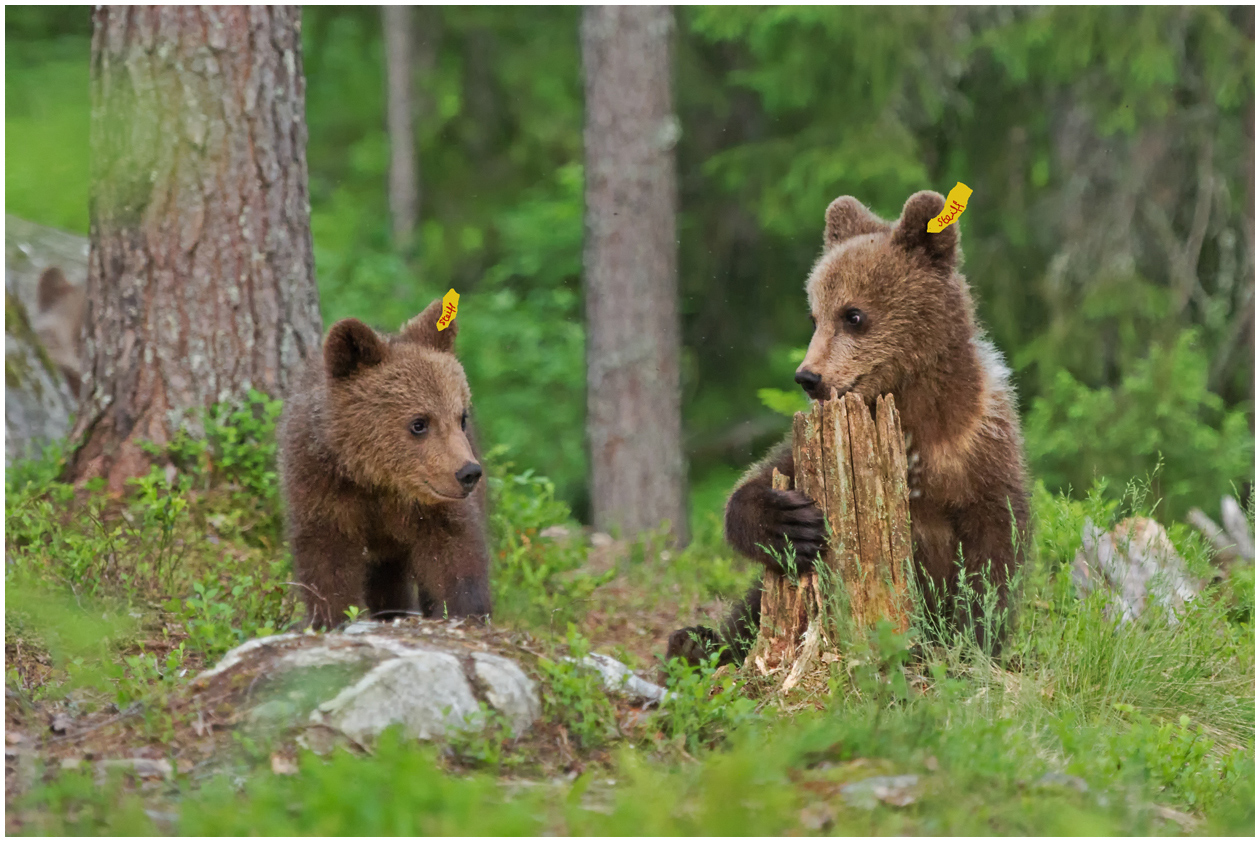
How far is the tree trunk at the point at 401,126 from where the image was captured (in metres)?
19.0

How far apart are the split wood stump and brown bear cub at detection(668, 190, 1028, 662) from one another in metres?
0.11

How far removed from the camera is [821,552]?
529cm

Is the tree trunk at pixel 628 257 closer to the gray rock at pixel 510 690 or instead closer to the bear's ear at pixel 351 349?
the bear's ear at pixel 351 349

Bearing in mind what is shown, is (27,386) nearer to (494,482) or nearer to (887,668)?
(494,482)

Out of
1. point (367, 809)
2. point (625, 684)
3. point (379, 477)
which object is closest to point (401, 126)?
point (379, 477)

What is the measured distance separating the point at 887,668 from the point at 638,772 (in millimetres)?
1711

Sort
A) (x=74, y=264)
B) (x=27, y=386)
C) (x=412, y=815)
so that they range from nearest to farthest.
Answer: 1. (x=412, y=815)
2. (x=27, y=386)
3. (x=74, y=264)

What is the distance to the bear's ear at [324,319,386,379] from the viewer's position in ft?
18.4

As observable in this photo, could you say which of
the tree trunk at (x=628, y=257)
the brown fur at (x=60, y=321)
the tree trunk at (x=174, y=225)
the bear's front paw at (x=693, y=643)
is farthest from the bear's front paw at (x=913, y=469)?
the tree trunk at (x=628, y=257)

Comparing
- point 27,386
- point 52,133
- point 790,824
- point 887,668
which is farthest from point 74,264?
point 790,824

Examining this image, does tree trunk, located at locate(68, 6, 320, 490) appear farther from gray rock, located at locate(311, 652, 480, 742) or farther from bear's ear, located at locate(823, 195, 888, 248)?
gray rock, located at locate(311, 652, 480, 742)

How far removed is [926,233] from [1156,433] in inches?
216

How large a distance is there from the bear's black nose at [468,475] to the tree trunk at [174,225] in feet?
7.40

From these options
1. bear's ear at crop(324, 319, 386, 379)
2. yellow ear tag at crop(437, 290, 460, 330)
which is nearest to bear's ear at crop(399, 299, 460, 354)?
yellow ear tag at crop(437, 290, 460, 330)
